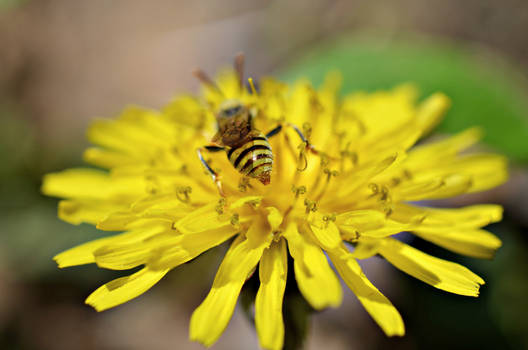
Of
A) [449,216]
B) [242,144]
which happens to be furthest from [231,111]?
[449,216]

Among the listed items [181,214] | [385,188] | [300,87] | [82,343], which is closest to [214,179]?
[181,214]

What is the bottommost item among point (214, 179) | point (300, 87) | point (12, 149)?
point (214, 179)

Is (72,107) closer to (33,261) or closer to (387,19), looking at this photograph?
(33,261)

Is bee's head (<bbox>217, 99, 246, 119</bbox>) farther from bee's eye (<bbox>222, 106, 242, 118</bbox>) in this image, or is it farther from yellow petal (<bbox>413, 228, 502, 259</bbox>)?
yellow petal (<bbox>413, 228, 502, 259</bbox>)

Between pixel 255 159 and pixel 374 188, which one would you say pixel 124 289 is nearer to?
pixel 255 159

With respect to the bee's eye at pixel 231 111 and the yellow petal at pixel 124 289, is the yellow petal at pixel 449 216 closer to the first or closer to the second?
the bee's eye at pixel 231 111

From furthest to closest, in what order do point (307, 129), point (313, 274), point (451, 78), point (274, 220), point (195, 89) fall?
point (195, 89) < point (451, 78) < point (307, 129) < point (274, 220) < point (313, 274)
